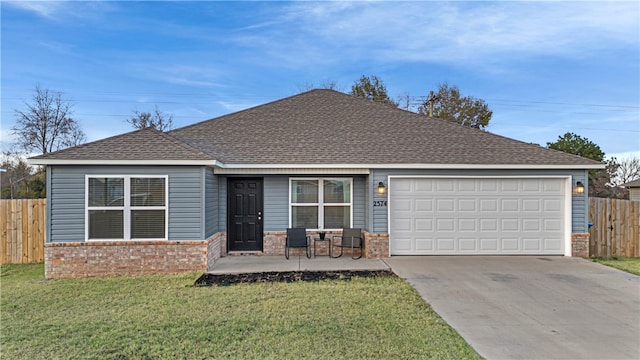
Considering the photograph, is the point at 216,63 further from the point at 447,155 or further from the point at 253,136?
the point at 447,155

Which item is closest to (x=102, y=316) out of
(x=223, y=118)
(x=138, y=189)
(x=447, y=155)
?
(x=138, y=189)

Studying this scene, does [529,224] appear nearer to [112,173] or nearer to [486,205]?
[486,205]

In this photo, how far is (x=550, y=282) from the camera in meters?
6.58

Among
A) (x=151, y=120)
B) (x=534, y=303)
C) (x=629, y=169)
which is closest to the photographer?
(x=534, y=303)

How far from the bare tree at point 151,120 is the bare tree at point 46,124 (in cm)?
438

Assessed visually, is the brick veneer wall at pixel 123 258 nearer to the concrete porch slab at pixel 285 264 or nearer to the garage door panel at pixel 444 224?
the concrete porch slab at pixel 285 264

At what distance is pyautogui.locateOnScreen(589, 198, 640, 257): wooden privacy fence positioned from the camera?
9.49 meters

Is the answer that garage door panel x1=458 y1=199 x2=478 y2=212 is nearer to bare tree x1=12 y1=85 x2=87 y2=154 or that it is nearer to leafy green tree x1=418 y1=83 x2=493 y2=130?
leafy green tree x1=418 y1=83 x2=493 y2=130

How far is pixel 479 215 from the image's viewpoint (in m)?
9.11

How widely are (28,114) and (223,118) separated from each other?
14035 millimetres

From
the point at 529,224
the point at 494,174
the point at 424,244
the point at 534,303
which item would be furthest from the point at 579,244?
the point at 534,303

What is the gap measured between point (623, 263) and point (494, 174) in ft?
12.0

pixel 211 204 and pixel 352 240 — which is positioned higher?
pixel 211 204

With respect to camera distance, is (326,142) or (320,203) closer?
(320,203)
